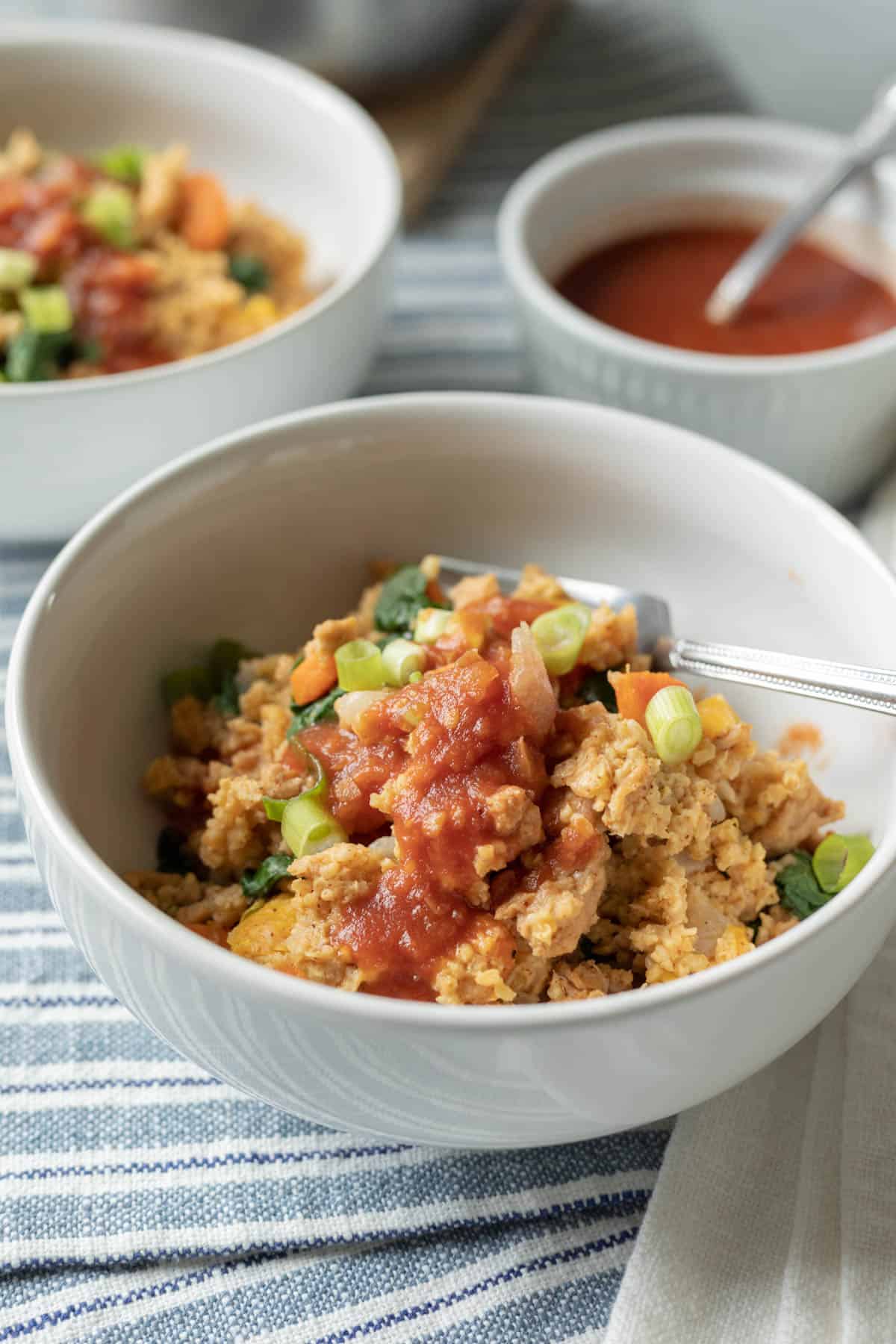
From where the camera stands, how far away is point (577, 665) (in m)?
2.32

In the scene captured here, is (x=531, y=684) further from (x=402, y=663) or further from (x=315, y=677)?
(x=315, y=677)

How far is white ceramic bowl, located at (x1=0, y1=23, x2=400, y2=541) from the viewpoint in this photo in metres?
2.82

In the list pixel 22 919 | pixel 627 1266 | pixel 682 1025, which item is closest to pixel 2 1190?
pixel 22 919

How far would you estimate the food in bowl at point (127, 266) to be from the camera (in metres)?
3.23

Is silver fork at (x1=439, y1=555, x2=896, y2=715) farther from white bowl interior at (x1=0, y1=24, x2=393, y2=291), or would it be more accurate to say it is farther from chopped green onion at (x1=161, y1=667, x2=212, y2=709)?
white bowl interior at (x1=0, y1=24, x2=393, y2=291)

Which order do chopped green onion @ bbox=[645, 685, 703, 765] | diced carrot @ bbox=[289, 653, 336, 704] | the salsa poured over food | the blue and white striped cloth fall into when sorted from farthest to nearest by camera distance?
the salsa poured over food → diced carrot @ bbox=[289, 653, 336, 704] → chopped green onion @ bbox=[645, 685, 703, 765] → the blue and white striped cloth

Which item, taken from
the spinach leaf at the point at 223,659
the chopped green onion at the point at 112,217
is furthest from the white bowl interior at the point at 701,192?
the spinach leaf at the point at 223,659

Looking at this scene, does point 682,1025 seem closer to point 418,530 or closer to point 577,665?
point 577,665

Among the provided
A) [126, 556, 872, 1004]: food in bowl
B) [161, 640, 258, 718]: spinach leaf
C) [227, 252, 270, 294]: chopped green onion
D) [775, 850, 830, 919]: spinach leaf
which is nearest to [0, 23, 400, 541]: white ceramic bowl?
[227, 252, 270, 294]: chopped green onion

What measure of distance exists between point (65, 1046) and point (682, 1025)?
1.11 metres

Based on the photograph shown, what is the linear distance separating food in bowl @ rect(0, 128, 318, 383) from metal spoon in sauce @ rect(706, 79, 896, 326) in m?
1.08

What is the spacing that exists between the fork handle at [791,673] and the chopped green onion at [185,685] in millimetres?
845

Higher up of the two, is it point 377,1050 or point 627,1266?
point 377,1050

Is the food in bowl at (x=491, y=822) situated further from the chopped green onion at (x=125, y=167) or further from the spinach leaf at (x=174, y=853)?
the chopped green onion at (x=125, y=167)
